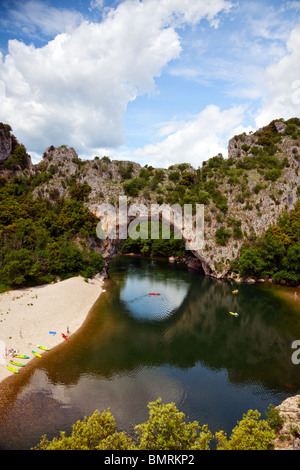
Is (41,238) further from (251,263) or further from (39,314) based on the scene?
(251,263)

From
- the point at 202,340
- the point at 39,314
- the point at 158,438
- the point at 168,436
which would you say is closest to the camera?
the point at 158,438

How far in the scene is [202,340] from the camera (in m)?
26.9

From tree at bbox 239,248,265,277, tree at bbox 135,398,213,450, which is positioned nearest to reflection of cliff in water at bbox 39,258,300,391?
tree at bbox 239,248,265,277

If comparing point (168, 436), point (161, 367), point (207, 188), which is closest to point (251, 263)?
point (207, 188)

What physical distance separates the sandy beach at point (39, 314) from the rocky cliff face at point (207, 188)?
1707 cm

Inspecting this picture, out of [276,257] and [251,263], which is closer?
[251,263]

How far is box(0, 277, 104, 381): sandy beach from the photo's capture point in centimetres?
2255

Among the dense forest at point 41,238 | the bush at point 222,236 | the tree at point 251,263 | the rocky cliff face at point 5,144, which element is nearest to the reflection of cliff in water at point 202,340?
the tree at point 251,263

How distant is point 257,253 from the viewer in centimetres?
4925

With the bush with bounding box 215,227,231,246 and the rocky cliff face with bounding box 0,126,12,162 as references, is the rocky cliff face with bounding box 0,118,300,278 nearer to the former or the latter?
the bush with bounding box 215,227,231,246

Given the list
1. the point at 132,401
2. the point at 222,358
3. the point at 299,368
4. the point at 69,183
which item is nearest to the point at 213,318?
the point at 222,358

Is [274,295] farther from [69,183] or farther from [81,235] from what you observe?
[69,183]

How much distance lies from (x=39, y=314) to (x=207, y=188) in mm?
47794

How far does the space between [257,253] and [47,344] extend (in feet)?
134
